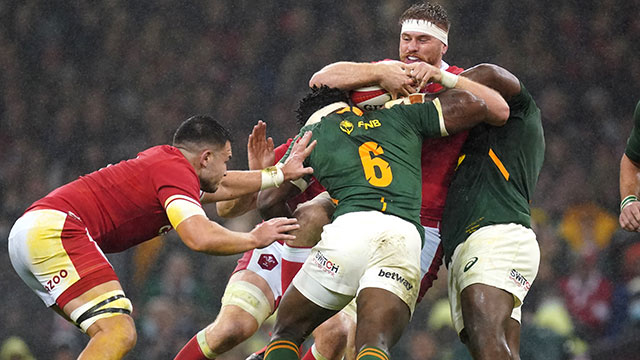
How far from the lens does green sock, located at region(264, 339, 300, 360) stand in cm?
335

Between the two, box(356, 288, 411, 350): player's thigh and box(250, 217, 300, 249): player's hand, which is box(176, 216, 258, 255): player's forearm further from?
box(356, 288, 411, 350): player's thigh

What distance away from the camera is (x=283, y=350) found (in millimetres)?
3355

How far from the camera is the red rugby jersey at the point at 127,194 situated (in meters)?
3.64

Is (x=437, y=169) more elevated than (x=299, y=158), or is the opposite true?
(x=299, y=158)

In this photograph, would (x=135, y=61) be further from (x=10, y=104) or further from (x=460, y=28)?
(x=460, y=28)

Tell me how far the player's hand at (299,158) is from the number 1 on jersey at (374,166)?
0.29m

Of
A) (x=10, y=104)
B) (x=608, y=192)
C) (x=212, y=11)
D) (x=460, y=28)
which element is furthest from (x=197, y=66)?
(x=608, y=192)

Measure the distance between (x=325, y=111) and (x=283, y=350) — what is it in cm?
120

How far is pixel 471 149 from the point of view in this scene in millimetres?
4145

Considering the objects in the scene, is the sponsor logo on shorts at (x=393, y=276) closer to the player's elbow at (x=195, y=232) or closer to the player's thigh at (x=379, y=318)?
the player's thigh at (x=379, y=318)

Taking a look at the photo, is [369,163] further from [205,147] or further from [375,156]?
[205,147]

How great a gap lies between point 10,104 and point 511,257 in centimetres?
632

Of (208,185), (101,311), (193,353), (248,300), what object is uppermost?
(208,185)

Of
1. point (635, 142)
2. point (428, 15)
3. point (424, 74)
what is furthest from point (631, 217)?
point (428, 15)
